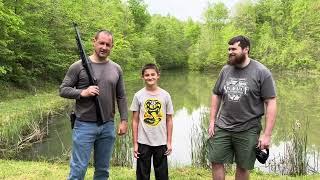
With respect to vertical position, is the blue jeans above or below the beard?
below

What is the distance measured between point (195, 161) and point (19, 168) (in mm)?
3185

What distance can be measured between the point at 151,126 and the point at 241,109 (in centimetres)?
99

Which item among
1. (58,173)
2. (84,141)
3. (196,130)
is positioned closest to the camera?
(84,141)

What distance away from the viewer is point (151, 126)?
4.64 m

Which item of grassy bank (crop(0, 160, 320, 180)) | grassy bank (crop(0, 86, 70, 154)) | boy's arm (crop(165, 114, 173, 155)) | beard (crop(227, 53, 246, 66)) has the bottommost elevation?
grassy bank (crop(0, 160, 320, 180))

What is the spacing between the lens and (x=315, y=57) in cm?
4509

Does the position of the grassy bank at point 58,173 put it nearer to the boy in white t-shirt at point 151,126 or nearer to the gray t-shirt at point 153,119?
the boy in white t-shirt at point 151,126

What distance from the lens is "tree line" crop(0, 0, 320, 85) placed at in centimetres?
2023

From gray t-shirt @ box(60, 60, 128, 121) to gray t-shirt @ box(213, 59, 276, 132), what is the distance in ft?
4.07

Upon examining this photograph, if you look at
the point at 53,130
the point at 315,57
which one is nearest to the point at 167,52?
the point at 315,57

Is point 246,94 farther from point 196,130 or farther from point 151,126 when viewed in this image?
point 196,130

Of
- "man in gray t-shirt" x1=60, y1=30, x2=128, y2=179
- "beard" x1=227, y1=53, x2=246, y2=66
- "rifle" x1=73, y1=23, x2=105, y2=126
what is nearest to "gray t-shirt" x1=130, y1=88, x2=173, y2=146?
"man in gray t-shirt" x1=60, y1=30, x2=128, y2=179

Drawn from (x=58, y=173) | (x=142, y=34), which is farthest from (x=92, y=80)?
(x=142, y=34)

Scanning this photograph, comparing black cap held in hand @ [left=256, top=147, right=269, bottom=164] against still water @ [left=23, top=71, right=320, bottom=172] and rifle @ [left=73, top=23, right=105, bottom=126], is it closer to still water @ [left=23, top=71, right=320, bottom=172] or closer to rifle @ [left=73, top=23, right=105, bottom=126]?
rifle @ [left=73, top=23, right=105, bottom=126]
